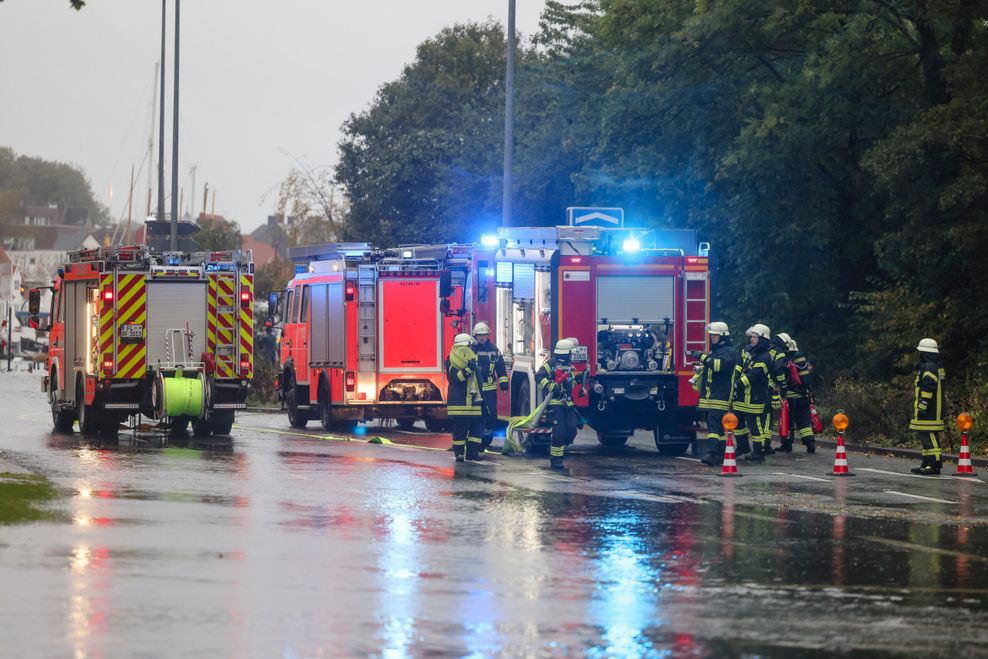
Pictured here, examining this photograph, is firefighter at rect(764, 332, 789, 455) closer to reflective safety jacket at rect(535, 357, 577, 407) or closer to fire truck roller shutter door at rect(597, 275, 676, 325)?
fire truck roller shutter door at rect(597, 275, 676, 325)

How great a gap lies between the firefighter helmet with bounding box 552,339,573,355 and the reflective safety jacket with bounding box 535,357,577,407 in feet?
0.57

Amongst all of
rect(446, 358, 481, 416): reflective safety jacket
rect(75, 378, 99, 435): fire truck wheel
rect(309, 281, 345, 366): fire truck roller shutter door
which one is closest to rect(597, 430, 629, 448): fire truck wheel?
rect(446, 358, 481, 416): reflective safety jacket

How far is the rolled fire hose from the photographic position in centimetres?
2539

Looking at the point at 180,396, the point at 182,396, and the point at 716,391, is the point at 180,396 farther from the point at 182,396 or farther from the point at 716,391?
the point at 716,391

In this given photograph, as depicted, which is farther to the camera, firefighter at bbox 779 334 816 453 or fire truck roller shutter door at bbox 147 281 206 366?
fire truck roller shutter door at bbox 147 281 206 366

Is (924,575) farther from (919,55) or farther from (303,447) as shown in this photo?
(919,55)

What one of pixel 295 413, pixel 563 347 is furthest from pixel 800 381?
pixel 295 413

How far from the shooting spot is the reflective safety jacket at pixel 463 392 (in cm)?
2105

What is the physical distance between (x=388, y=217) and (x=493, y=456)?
140ft

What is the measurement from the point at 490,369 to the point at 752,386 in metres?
3.17

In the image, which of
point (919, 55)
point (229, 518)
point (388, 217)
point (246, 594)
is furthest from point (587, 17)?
point (246, 594)

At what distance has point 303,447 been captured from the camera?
24.2 meters

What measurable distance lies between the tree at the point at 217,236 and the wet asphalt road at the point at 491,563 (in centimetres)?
3920

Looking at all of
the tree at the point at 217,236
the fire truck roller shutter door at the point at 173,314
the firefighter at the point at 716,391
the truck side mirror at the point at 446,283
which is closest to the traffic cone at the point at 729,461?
the firefighter at the point at 716,391
